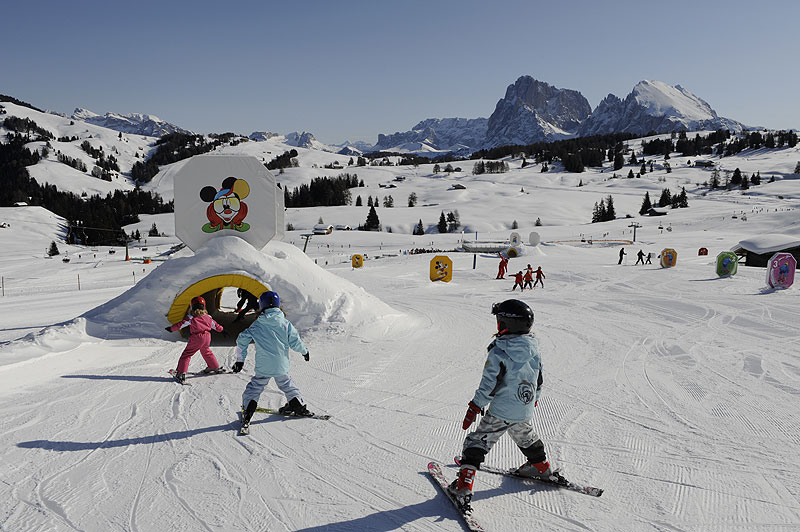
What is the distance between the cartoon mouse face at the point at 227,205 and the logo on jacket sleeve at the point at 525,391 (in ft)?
27.1

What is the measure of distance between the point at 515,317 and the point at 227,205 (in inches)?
337

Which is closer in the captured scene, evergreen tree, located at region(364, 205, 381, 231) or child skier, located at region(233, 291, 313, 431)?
child skier, located at region(233, 291, 313, 431)

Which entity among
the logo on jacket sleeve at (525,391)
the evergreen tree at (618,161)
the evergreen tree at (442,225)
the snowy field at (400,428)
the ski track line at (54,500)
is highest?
the evergreen tree at (618,161)

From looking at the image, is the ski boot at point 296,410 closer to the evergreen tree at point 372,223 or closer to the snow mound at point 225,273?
the snow mound at point 225,273

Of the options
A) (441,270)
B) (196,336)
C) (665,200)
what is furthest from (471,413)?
(665,200)

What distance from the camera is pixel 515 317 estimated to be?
350cm

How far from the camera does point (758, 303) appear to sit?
14.5 metres

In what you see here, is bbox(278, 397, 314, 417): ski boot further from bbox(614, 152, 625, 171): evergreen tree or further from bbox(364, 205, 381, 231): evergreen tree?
bbox(614, 152, 625, 171): evergreen tree

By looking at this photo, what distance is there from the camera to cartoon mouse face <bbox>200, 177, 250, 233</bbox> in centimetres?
1030

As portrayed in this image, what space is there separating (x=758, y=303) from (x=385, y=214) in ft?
236

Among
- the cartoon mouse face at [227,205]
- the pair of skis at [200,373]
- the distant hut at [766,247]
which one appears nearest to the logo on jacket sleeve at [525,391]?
the pair of skis at [200,373]

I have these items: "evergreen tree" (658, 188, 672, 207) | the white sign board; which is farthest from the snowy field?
"evergreen tree" (658, 188, 672, 207)

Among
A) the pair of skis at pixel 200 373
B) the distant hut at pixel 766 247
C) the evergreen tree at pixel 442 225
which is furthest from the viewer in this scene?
the evergreen tree at pixel 442 225

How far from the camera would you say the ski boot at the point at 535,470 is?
396cm
